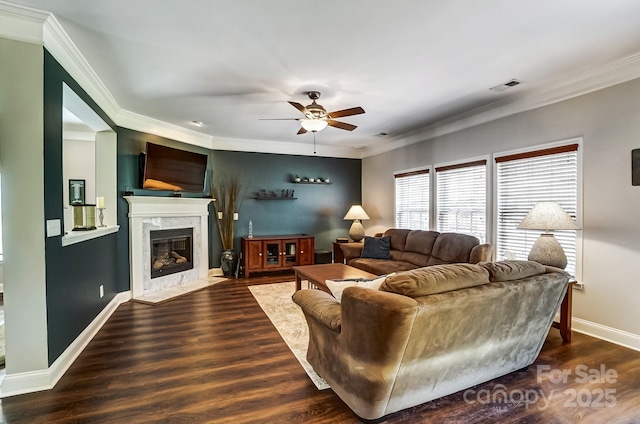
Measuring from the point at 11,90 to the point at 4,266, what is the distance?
1233 mm

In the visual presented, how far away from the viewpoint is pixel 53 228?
94.1 inches

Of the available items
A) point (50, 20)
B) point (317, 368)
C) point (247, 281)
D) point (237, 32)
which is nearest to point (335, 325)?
point (317, 368)

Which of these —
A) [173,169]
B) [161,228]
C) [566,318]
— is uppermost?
[173,169]

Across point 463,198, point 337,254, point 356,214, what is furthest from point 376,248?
point 463,198

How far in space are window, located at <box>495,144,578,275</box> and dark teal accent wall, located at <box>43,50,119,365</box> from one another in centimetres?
424

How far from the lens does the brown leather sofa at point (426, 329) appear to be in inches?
66.6

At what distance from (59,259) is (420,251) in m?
4.34

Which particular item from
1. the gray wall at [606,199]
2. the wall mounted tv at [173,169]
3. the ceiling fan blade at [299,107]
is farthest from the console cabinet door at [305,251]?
the gray wall at [606,199]

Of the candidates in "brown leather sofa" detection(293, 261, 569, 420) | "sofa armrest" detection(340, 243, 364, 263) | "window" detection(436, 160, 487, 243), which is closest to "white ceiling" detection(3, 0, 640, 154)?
"window" detection(436, 160, 487, 243)

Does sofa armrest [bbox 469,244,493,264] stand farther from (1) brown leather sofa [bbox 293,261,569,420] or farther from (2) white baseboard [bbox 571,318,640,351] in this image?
(1) brown leather sofa [bbox 293,261,569,420]

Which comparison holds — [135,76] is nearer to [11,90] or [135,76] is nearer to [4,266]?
[11,90]

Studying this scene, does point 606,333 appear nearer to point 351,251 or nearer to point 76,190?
point 351,251

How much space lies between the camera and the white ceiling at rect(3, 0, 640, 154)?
212cm

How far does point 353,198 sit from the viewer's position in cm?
718
